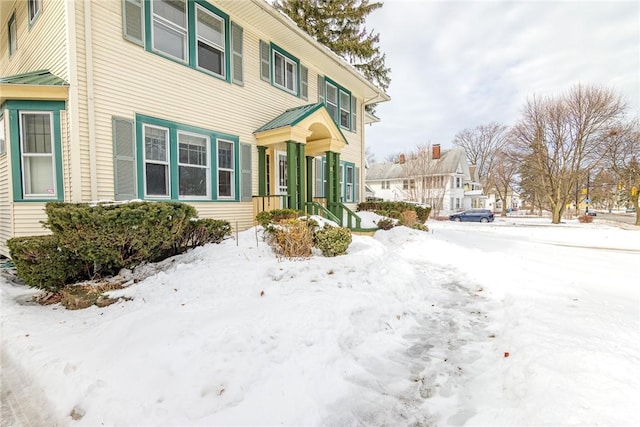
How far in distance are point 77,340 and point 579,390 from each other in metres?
4.96

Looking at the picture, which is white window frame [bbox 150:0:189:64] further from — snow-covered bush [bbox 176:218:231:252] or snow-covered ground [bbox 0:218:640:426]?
snow-covered ground [bbox 0:218:640:426]

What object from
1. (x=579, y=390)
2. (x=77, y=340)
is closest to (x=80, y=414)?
(x=77, y=340)

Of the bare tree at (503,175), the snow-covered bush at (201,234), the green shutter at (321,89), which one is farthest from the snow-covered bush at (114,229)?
the bare tree at (503,175)

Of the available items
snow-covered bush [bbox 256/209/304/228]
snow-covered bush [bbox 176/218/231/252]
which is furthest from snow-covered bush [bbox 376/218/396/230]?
snow-covered bush [bbox 176/218/231/252]

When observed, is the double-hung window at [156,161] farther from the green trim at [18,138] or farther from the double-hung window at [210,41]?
the double-hung window at [210,41]

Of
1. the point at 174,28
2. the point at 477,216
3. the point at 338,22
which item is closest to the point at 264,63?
the point at 174,28

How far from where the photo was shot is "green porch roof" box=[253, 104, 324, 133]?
28.9ft

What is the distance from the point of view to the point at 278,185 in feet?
33.8

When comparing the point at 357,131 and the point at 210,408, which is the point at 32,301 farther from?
the point at 357,131

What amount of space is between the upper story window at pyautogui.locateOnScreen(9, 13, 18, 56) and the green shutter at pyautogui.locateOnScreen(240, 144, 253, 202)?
7123mm

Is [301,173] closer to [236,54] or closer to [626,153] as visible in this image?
[236,54]

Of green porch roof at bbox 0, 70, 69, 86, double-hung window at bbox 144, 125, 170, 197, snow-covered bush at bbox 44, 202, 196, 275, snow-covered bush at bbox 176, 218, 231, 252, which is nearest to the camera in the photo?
snow-covered bush at bbox 44, 202, 196, 275

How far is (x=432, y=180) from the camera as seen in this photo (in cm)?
2911

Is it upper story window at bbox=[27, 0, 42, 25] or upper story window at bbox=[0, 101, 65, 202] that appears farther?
upper story window at bbox=[27, 0, 42, 25]
